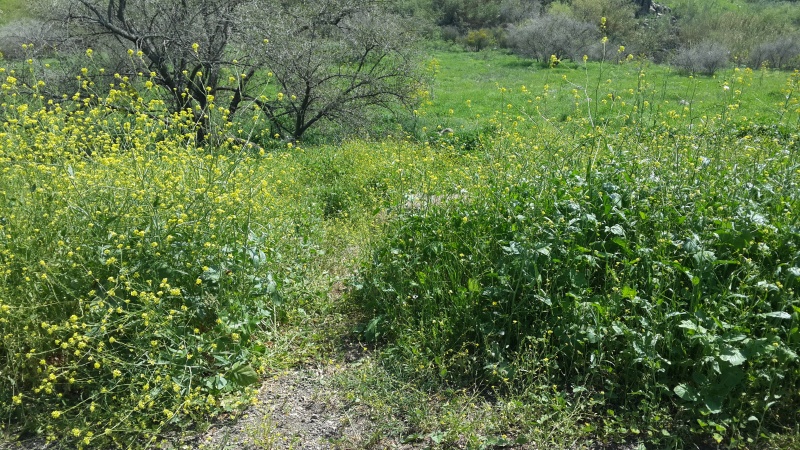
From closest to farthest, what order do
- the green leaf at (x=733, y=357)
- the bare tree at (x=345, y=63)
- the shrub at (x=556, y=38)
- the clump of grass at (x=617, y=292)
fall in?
1. the green leaf at (x=733, y=357)
2. the clump of grass at (x=617, y=292)
3. the bare tree at (x=345, y=63)
4. the shrub at (x=556, y=38)

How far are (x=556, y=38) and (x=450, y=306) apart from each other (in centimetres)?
2440

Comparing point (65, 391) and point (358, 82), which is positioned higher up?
point (358, 82)

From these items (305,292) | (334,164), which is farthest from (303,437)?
(334,164)

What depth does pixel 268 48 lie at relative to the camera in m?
9.75

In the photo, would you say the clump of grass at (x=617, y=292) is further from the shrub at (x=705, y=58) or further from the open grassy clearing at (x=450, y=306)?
the shrub at (x=705, y=58)

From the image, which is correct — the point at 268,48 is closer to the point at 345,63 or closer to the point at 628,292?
the point at 345,63

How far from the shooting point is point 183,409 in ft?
10.4

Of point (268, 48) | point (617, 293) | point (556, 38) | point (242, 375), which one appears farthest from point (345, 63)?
point (556, 38)

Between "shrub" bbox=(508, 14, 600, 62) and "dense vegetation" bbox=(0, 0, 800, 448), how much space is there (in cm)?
2101

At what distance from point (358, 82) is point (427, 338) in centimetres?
852

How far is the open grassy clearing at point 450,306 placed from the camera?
9.75 feet

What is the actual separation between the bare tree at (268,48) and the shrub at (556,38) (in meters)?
13.8

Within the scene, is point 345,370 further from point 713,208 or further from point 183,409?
point 713,208

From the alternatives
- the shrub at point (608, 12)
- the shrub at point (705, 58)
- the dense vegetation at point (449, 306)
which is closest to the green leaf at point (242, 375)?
the dense vegetation at point (449, 306)
